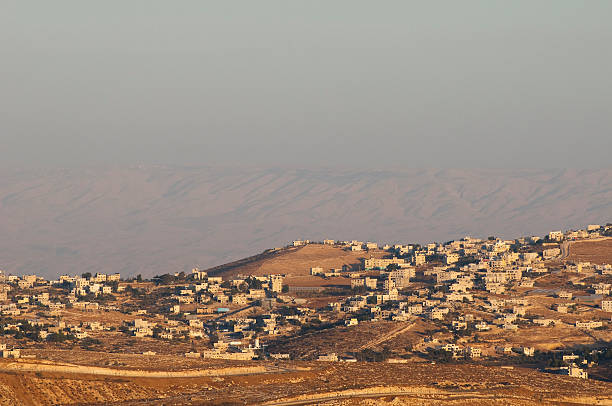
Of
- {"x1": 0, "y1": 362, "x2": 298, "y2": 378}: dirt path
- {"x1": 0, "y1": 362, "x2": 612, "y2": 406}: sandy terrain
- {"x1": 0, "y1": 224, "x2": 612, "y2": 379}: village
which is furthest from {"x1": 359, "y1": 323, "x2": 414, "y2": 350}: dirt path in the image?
{"x1": 0, "y1": 362, "x2": 298, "y2": 378}: dirt path

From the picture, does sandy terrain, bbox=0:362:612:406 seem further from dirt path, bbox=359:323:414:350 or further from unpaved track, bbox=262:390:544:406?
dirt path, bbox=359:323:414:350

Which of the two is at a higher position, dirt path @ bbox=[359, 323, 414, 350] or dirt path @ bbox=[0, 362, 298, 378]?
dirt path @ bbox=[0, 362, 298, 378]

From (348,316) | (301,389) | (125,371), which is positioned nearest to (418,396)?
(301,389)

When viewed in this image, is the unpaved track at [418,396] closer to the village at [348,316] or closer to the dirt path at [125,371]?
the dirt path at [125,371]

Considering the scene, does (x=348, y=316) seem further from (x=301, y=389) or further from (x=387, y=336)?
(x=301, y=389)

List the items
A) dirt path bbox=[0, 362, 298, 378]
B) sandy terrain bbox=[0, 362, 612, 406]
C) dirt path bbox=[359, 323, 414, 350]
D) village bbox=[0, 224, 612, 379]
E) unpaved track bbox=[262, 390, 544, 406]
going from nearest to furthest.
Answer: sandy terrain bbox=[0, 362, 612, 406] < unpaved track bbox=[262, 390, 544, 406] < dirt path bbox=[0, 362, 298, 378] < village bbox=[0, 224, 612, 379] < dirt path bbox=[359, 323, 414, 350]

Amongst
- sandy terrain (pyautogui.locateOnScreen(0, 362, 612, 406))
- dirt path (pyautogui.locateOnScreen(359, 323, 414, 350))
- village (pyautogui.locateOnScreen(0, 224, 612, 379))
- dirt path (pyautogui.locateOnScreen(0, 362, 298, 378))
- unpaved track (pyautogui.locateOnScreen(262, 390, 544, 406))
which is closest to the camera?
sandy terrain (pyautogui.locateOnScreen(0, 362, 612, 406))
